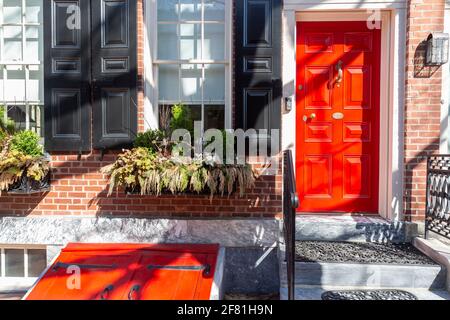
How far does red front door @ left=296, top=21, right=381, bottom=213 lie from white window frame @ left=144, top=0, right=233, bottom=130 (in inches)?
32.2

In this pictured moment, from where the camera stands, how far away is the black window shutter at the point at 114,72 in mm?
4043

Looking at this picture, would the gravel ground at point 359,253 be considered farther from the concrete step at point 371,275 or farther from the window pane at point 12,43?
the window pane at point 12,43

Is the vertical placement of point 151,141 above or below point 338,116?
below

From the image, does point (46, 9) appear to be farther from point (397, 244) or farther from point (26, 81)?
point (397, 244)

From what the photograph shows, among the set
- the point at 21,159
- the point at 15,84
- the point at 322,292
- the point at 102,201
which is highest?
the point at 15,84

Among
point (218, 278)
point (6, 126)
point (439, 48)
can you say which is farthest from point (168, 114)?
point (439, 48)

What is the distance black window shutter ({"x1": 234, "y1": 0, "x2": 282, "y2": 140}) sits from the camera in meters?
3.99

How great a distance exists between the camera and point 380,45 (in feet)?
14.2

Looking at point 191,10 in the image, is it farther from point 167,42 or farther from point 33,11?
point 33,11

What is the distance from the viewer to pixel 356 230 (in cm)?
407

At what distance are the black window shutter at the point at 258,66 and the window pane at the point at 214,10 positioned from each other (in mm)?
306

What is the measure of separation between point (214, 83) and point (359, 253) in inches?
92.1

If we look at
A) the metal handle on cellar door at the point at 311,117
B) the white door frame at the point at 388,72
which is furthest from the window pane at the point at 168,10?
the metal handle on cellar door at the point at 311,117

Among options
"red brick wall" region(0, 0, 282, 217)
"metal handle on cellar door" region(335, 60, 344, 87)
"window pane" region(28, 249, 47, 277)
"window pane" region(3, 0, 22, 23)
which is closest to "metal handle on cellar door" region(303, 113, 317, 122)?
"metal handle on cellar door" region(335, 60, 344, 87)
